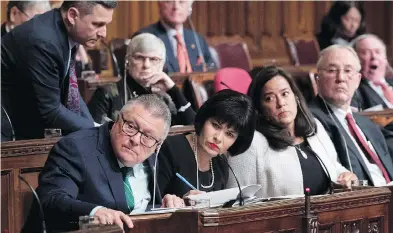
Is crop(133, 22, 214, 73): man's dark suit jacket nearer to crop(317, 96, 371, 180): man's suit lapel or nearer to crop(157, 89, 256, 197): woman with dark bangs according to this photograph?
crop(317, 96, 371, 180): man's suit lapel

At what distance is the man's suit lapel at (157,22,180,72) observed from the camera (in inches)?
262

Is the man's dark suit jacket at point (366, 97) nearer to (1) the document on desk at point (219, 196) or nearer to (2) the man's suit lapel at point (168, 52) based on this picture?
(2) the man's suit lapel at point (168, 52)

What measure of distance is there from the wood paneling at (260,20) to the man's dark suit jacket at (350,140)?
404 cm

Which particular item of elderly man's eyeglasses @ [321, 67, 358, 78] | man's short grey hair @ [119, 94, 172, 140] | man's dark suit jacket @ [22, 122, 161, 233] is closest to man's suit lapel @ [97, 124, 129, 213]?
man's dark suit jacket @ [22, 122, 161, 233]

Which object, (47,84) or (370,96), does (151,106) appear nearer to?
(47,84)

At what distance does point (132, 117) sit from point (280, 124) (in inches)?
44.2

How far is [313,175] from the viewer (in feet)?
14.5

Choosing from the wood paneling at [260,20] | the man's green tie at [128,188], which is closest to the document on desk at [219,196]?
the man's green tie at [128,188]

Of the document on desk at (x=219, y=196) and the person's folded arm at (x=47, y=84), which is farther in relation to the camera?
the person's folded arm at (x=47, y=84)

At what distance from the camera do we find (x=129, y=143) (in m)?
3.50

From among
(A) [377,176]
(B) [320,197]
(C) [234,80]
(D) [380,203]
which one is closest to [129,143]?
(B) [320,197]

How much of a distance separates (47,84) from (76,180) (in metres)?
0.93

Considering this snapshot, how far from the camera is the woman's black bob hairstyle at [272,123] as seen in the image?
172 inches

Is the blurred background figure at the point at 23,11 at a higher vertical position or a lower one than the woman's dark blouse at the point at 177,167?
higher
